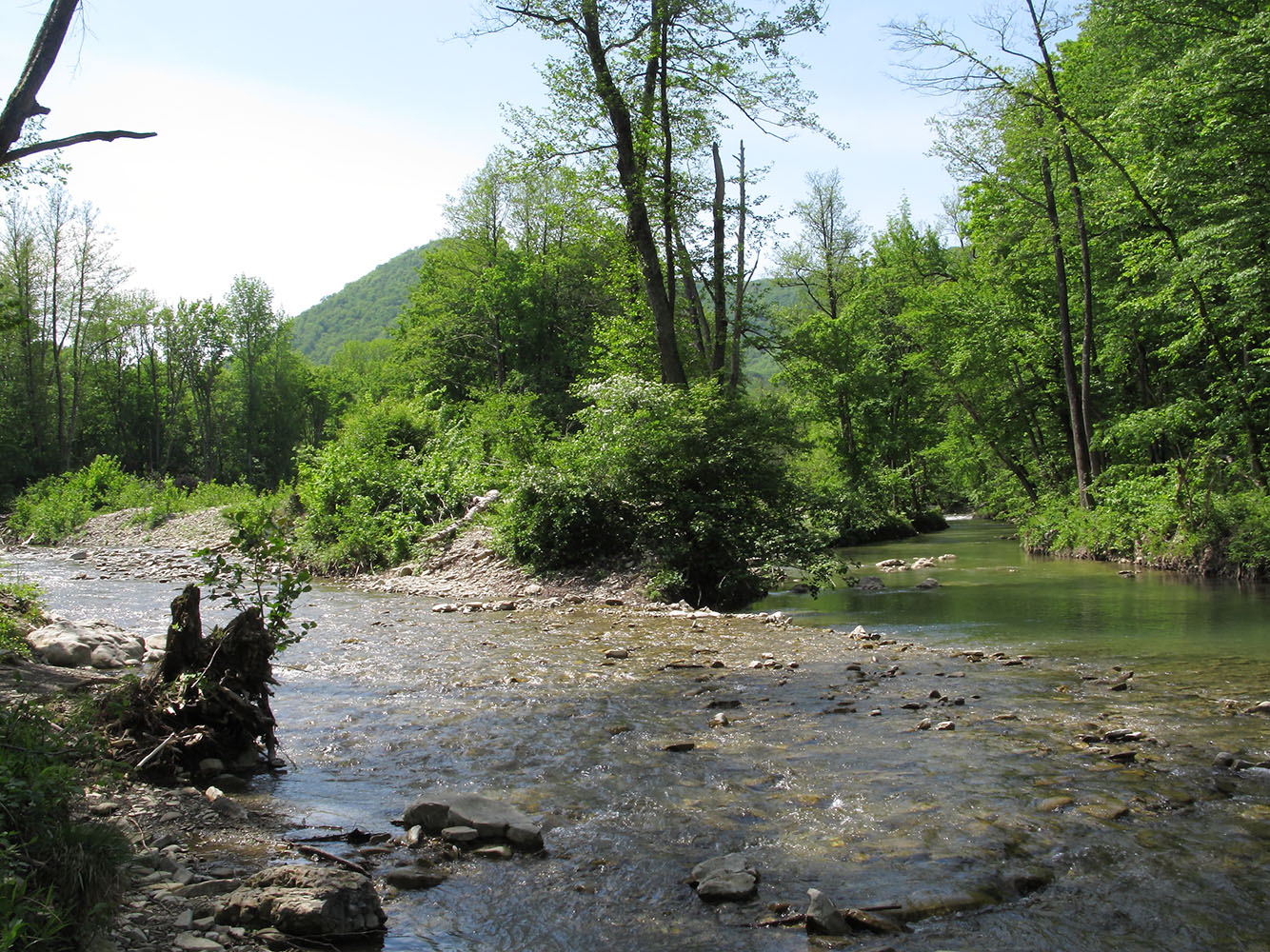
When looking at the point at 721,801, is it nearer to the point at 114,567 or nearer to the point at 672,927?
the point at 672,927

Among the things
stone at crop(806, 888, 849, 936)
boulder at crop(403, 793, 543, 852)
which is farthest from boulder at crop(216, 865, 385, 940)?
stone at crop(806, 888, 849, 936)

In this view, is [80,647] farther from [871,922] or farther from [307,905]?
[871,922]

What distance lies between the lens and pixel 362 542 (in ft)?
62.2

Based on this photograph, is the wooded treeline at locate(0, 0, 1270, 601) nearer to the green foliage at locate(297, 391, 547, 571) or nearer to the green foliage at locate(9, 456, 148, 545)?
the green foliage at locate(297, 391, 547, 571)

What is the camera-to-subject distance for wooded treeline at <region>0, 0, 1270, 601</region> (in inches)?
592

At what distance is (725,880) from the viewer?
3.72 metres

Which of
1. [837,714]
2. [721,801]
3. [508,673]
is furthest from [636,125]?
[721,801]

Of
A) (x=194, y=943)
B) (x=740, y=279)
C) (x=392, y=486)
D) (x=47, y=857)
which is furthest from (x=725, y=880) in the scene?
(x=740, y=279)

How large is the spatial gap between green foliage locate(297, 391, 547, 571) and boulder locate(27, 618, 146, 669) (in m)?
8.76

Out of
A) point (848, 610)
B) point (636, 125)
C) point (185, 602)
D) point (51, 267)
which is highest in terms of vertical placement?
point (51, 267)

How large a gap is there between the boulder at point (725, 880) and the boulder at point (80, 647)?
638cm

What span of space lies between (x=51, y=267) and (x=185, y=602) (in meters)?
53.3

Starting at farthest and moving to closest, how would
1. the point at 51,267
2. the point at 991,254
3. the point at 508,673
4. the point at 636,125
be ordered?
the point at 51,267 < the point at 991,254 < the point at 636,125 < the point at 508,673

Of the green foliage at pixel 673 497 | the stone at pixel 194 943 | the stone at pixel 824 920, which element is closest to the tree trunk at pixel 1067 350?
the green foliage at pixel 673 497
